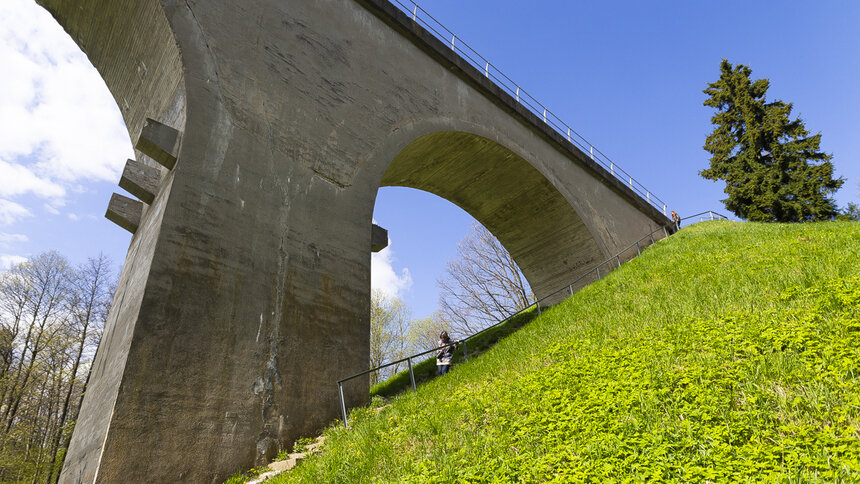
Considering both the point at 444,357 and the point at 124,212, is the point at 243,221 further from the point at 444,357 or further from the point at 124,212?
the point at 444,357

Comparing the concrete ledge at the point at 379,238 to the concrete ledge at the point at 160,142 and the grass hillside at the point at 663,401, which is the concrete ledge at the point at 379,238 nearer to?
the grass hillside at the point at 663,401

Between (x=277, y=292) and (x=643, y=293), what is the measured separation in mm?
6611

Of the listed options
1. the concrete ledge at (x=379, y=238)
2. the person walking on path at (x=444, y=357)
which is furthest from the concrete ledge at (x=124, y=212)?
the person walking on path at (x=444, y=357)

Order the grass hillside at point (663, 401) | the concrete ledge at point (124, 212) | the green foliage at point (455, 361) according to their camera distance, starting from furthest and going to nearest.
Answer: the green foliage at point (455, 361) → the concrete ledge at point (124, 212) → the grass hillside at point (663, 401)

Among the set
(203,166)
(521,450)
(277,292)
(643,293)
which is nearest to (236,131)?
(203,166)

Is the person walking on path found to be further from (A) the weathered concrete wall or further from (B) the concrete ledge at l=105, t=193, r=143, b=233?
(B) the concrete ledge at l=105, t=193, r=143, b=233

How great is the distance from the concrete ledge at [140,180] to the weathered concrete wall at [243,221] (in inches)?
13.6

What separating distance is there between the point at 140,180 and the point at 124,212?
3.35ft

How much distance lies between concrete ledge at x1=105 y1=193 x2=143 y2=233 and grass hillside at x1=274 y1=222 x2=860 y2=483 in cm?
509

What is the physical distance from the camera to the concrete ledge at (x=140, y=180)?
7.23m

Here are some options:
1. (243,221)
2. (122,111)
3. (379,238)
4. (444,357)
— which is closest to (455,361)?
(444,357)

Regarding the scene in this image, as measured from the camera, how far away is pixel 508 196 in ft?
48.8

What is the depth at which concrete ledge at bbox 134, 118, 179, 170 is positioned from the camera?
6531 mm


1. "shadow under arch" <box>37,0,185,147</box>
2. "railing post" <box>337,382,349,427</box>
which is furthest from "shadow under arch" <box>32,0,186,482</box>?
"railing post" <box>337,382,349,427</box>
